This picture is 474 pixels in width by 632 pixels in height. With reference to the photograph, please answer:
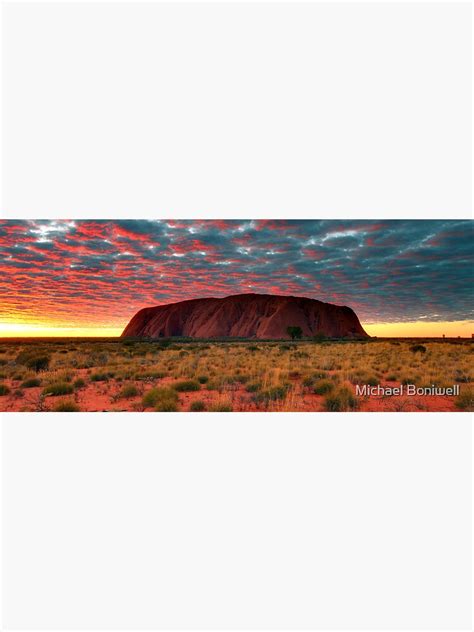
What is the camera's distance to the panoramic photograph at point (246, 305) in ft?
24.5

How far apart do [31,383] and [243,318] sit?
196 inches

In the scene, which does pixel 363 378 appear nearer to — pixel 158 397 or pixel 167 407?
pixel 167 407

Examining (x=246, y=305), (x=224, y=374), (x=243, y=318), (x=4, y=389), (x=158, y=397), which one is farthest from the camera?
Answer: (x=243, y=318)

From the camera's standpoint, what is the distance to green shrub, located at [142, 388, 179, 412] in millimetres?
7209

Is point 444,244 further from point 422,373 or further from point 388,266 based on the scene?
point 422,373

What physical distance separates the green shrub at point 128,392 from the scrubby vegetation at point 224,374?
0.07 feet

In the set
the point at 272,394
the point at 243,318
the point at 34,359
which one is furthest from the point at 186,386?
the point at 34,359

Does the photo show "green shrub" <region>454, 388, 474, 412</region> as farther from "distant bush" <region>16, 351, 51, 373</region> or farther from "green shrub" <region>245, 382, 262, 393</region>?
"distant bush" <region>16, 351, 51, 373</region>

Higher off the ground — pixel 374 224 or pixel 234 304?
pixel 374 224

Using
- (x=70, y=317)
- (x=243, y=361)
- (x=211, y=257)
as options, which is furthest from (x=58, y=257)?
(x=243, y=361)

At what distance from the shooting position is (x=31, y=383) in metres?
8.20

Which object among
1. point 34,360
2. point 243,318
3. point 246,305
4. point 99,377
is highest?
point 246,305

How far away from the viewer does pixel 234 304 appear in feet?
27.9

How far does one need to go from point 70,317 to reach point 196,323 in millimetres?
2829
